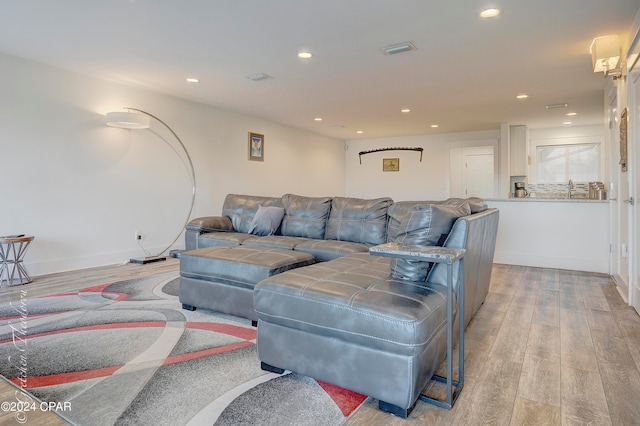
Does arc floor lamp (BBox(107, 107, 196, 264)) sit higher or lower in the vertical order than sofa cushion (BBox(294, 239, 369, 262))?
higher

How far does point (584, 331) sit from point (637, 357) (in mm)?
428

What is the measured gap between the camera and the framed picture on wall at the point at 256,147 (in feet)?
22.3

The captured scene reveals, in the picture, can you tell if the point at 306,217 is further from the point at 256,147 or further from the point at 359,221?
the point at 256,147

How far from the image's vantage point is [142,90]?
198 inches

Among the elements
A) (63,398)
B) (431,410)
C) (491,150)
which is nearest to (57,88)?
(63,398)

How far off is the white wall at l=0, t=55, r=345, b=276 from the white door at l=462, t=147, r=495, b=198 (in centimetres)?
535

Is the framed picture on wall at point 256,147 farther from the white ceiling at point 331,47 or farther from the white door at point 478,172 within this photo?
the white door at point 478,172

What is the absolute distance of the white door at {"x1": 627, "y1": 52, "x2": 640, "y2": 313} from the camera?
284 cm

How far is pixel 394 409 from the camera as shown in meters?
1.53

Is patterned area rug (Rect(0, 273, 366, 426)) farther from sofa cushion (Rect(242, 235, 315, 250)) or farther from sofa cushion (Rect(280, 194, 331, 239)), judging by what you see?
sofa cushion (Rect(280, 194, 331, 239))

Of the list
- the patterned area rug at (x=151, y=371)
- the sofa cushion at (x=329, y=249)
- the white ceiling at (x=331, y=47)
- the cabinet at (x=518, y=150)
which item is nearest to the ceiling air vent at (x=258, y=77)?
the white ceiling at (x=331, y=47)

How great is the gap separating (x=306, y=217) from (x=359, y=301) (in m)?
2.44

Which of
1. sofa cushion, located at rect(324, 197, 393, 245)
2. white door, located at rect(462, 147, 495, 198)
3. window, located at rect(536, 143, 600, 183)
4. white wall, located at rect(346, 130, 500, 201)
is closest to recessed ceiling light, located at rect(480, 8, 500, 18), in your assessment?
sofa cushion, located at rect(324, 197, 393, 245)

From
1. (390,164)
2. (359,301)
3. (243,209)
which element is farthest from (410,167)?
(359,301)
